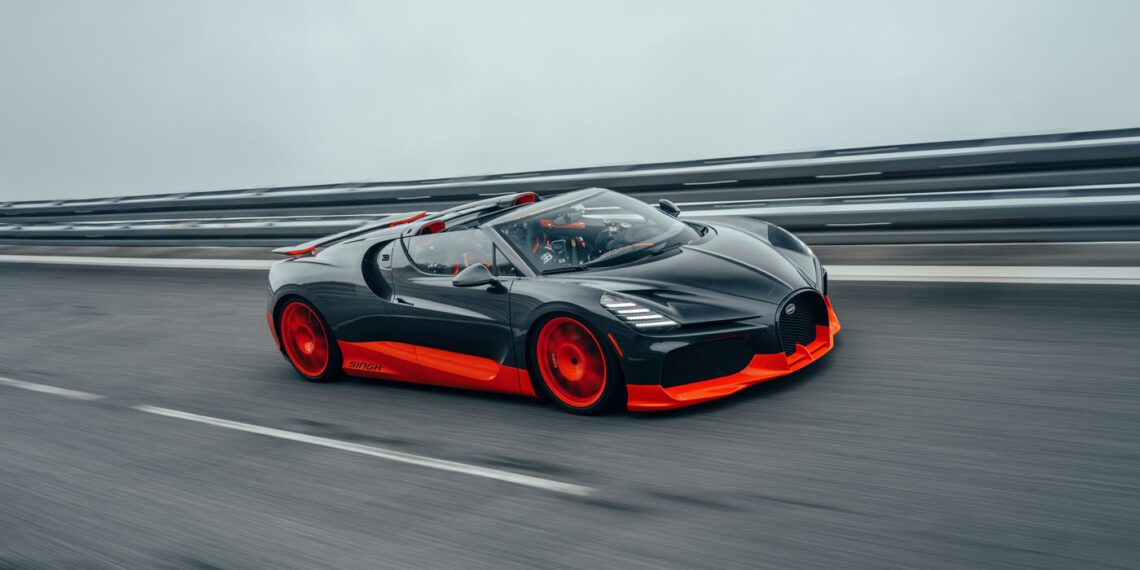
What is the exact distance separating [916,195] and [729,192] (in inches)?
71.7

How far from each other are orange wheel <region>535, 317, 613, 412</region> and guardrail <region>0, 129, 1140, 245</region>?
3.94m

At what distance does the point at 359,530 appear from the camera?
4.08 meters

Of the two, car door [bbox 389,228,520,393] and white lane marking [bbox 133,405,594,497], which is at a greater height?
car door [bbox 389,228,520,393]

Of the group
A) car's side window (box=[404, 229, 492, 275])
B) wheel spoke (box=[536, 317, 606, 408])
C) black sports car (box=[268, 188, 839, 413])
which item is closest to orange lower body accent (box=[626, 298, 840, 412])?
black sports car (box=[268, 188, 839, 413])

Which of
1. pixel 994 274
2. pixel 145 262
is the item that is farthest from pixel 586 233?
pixel 145 262

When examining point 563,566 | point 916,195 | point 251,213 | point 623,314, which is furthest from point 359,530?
point 251,213

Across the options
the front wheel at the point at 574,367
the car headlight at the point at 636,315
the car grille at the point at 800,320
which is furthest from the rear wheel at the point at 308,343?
the car grille at the point at 800,320

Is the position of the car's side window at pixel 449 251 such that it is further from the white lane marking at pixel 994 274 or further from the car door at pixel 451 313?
the white lane marking at pixel 994 274

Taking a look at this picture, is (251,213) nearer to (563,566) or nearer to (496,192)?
(496,192)

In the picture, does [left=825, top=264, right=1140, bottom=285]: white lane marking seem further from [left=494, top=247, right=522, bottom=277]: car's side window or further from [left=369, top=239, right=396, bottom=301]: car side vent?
[left=369, top=239, right=396, bottom=301]: car side vent

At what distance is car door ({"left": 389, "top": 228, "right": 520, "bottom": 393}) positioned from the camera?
5.37m

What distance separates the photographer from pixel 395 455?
4.95 meters

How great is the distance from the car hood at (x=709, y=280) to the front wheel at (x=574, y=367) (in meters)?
0.29

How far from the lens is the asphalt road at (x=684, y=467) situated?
137 inches
